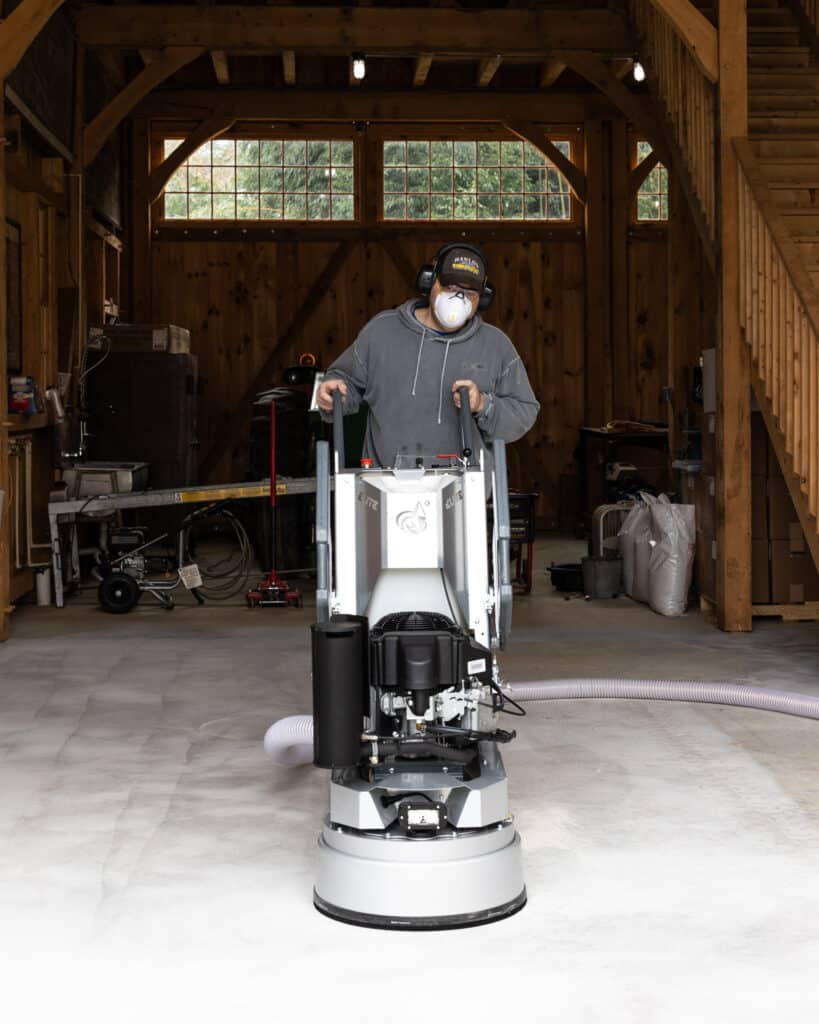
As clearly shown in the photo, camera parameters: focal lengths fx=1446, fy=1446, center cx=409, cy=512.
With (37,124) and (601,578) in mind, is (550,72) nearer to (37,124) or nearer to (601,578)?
(37,124)

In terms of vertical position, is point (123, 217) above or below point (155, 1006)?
above

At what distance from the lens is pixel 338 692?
3.21 m

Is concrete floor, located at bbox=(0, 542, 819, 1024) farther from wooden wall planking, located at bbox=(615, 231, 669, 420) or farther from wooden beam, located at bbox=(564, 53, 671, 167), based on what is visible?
wooden wall planking, located at bbox=(615, 231, 669, 420)

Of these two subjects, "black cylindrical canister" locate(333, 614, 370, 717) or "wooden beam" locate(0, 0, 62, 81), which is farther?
"wooden beam" locate(0, 0, 62, 81)

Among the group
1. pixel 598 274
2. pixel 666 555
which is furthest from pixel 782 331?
pixel 598 274

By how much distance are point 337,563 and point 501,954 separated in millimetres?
980

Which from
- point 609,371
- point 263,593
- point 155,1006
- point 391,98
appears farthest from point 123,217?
point 155,1006

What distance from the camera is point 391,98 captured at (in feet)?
44.0

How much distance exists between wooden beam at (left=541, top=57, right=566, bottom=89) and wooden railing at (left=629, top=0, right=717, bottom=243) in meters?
3.05

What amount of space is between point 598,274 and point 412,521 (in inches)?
417

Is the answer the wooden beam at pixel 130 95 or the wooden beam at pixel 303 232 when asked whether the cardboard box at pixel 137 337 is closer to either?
the wooden beam at pixel 130 95

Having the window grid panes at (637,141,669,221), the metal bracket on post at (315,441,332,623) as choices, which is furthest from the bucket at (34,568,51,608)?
the window grid panes at (637,141,669,221)

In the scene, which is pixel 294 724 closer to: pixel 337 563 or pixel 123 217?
pixel 337 563

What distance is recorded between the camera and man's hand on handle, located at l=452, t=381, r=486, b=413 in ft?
12.2
